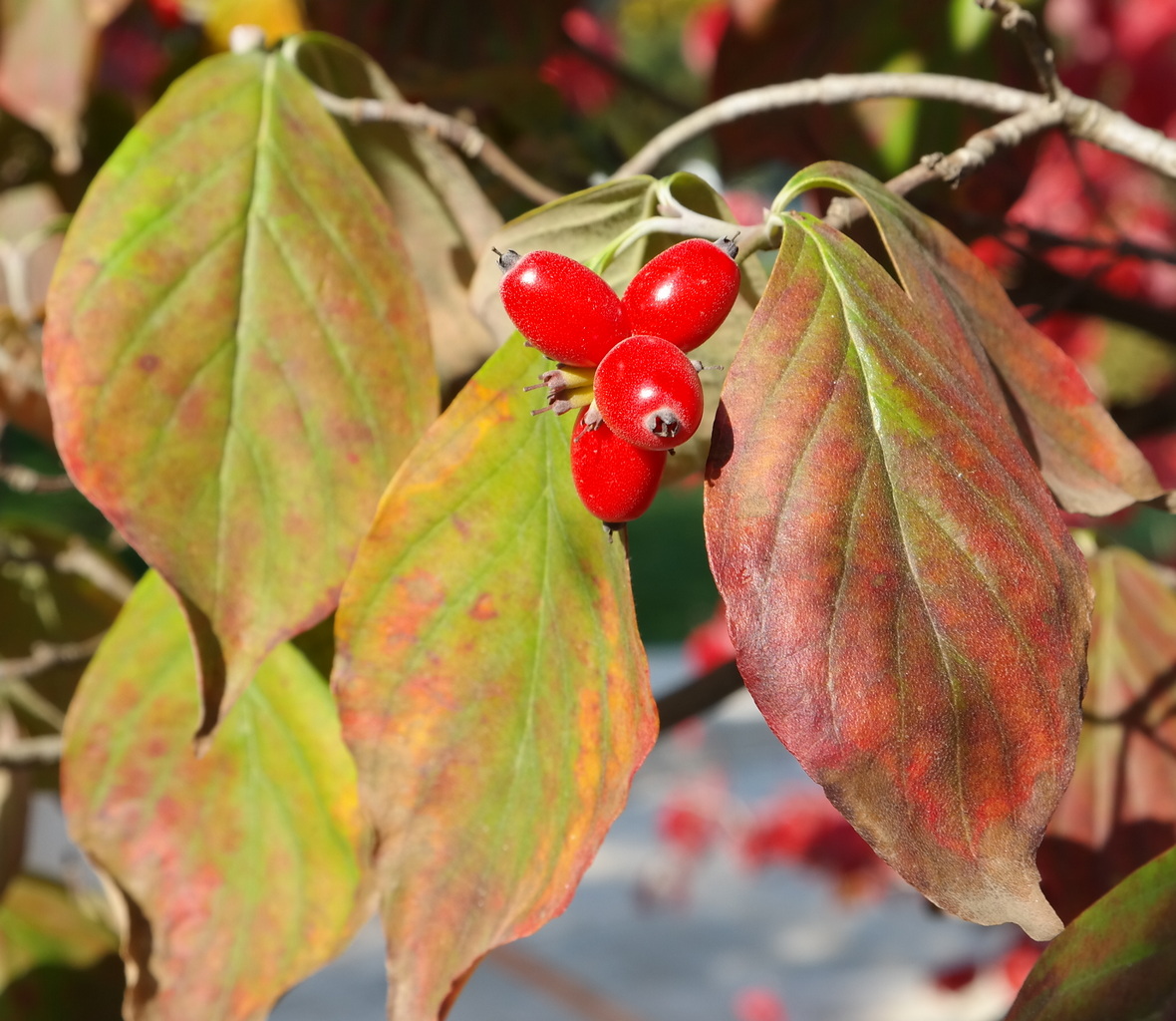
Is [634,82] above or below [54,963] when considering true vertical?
above

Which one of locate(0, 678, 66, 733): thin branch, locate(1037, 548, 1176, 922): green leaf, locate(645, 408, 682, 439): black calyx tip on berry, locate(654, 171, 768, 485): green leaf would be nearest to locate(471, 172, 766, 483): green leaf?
locate(654, 171, 768, 485): green leaf

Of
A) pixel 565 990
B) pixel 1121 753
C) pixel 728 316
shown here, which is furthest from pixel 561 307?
pixel 565 990

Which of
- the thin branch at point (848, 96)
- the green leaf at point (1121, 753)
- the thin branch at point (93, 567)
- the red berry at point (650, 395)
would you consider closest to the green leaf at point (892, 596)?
the red berry at point (650, 395)

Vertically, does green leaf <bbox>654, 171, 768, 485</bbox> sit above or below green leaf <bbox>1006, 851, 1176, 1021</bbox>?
above

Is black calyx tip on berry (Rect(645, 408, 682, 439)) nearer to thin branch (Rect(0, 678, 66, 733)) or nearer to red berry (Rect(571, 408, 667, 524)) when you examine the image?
red berry (Rect(571, 408, 667, 524))

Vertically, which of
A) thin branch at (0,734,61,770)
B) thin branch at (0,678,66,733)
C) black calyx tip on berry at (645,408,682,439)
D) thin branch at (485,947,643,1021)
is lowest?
thin branch at (485,947,643,1021)

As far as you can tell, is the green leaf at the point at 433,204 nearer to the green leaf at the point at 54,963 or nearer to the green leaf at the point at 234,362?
the green leaf at the point at 234,362

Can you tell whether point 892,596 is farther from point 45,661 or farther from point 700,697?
point 45,661
